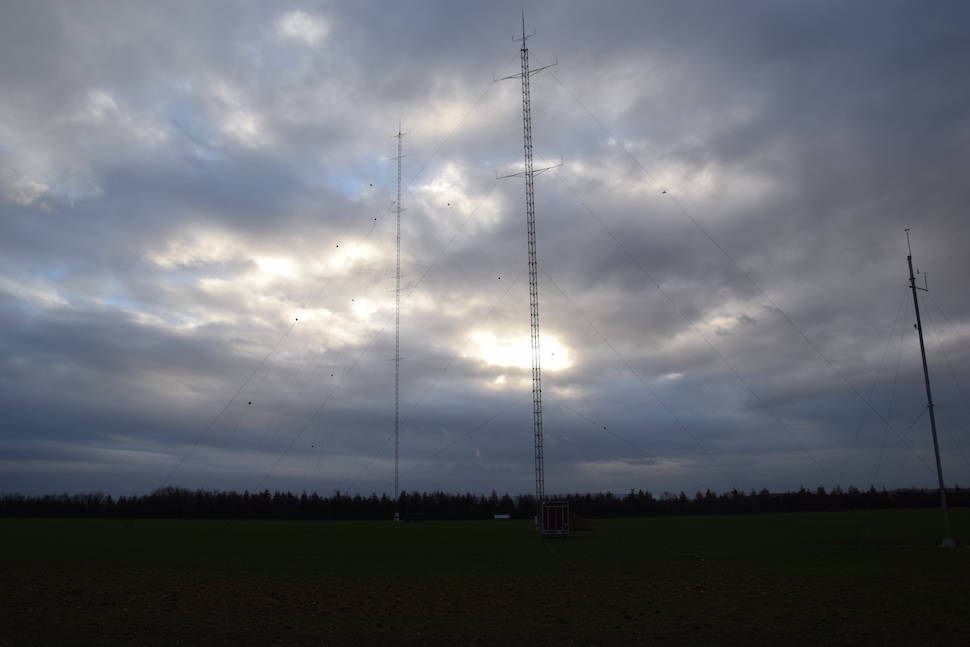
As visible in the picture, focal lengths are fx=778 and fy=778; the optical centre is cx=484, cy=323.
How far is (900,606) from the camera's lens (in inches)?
826

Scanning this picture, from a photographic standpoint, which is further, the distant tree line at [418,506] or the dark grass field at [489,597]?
the distant tree line at [418,506]

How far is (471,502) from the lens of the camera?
13850 centimetres

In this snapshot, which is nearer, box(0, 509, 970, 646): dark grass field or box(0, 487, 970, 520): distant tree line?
box(0, 509, 970, 646): dark grass field

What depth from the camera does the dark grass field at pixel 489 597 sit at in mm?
17734

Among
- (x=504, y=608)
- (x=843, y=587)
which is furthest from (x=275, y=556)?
(x=843, y=587)

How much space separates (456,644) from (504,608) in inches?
198

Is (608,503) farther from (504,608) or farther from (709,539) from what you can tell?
(504,608)

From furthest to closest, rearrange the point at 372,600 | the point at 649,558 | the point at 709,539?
the point at 709,539, the point at 649,558, the point at 372,600

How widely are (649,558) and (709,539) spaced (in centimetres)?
1796

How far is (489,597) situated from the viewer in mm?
23859

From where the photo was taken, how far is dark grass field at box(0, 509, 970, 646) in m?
17.7

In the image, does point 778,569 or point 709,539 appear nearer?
point 778,569

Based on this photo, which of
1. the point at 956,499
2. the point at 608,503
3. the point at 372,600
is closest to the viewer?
the point at 372,600

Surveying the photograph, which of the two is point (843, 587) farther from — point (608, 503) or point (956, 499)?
point (956, 499)
